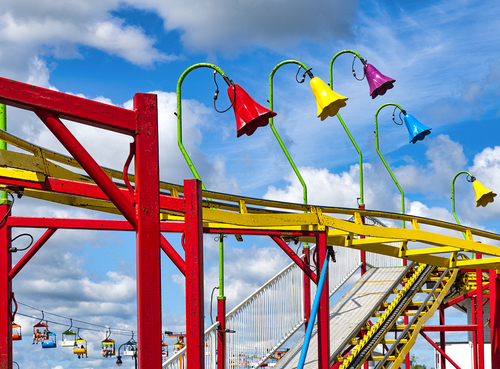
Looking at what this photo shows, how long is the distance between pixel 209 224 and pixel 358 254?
10.2 metres

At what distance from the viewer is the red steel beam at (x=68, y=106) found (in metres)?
4.62

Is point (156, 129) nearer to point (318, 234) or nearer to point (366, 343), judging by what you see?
point (318, 234)

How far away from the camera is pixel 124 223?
9406 millimetres

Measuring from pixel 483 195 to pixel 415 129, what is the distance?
464 cm

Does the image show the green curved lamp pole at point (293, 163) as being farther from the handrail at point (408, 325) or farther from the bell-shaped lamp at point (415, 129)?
the bell-shaped lamp at point (415, 129)

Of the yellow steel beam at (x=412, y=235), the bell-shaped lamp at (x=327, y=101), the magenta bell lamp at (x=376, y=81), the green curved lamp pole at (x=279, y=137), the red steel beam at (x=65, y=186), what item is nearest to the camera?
the red steel beam at (x=65, y=186)

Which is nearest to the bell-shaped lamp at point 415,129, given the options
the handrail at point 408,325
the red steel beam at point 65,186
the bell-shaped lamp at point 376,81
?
the bell-shaped lamp at point 376,81

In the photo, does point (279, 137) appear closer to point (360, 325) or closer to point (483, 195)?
point (360, 325)

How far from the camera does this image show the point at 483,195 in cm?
1962

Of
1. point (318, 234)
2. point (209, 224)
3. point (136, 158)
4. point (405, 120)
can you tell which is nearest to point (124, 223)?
point (209, 224)

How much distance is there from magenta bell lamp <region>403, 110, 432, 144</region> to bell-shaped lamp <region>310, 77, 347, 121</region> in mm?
6694

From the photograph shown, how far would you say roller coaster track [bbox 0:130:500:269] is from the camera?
23.6 feet

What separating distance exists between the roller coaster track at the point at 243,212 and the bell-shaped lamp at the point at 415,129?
3.31m

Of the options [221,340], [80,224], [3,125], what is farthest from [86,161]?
[221,340]
